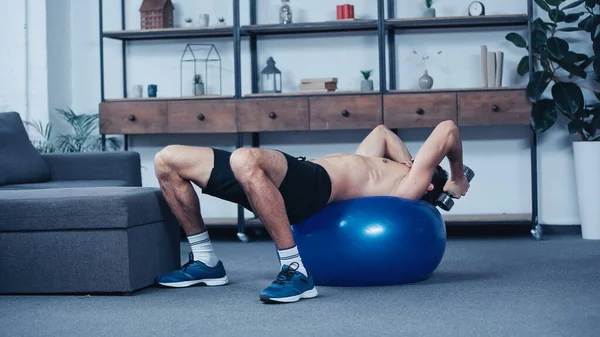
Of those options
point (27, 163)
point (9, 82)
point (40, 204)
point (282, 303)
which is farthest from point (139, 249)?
point (9, 82)

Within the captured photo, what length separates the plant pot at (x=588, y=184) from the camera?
5141 mm

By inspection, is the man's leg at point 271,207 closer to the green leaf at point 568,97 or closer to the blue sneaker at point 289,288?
the blue sneaker at point 289,288

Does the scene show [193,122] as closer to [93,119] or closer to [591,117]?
[93,119]

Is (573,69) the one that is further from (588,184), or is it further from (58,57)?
(58,57)

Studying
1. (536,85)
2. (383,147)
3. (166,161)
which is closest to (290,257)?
(166,161)

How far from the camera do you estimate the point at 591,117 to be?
557cm

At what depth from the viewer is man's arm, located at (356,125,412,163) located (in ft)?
12.7

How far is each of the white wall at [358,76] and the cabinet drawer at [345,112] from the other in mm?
535

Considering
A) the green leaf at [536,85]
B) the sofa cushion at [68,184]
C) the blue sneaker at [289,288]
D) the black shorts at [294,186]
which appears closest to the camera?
the blue sneaker at [289,288]

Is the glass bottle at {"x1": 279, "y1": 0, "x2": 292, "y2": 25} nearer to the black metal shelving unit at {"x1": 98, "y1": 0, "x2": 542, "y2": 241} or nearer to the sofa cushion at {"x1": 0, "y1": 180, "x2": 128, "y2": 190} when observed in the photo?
the black metal shelving unit at {"x1": 98, "y1": 0, "x2": 542, "y2": 241}

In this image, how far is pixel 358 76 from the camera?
5.80m

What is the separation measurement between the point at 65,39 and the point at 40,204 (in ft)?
9.89

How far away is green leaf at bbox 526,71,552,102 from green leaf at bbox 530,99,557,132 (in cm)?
8

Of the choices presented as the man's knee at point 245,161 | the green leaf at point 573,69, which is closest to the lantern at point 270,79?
the green leaf at point 573,69
